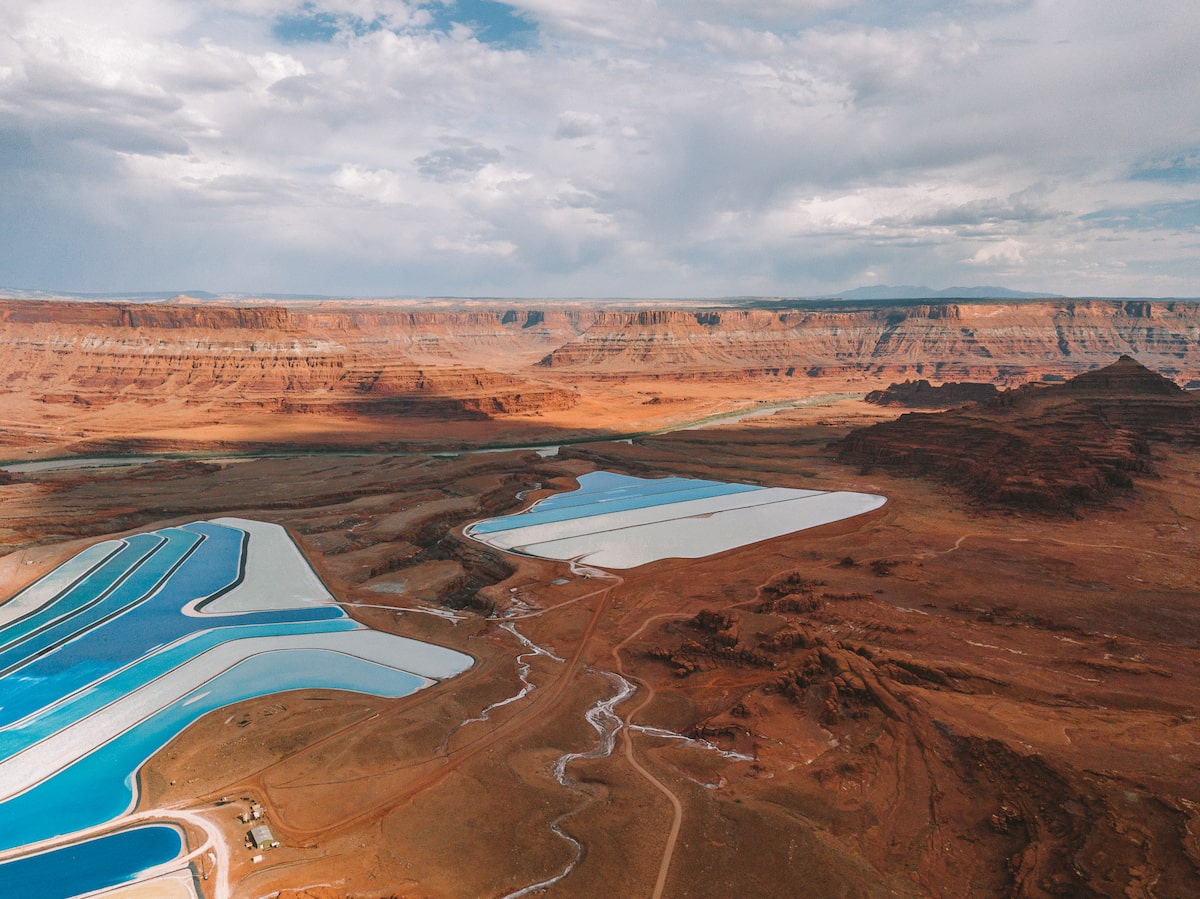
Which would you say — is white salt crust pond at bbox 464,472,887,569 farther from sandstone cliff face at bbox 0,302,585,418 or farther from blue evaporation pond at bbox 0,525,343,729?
sandstone cliff face at bbox 0,302,585,418

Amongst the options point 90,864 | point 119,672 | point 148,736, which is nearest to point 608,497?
point 119,672

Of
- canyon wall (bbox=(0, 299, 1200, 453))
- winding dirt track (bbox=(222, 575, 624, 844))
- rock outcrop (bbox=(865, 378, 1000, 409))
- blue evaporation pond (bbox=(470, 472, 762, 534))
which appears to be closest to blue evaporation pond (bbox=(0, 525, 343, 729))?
winding dirt track (bbox=(222, 575, 624, 844))

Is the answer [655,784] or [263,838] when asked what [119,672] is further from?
[655,784]

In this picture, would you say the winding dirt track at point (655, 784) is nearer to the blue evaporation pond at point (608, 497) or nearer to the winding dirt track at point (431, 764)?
the winding dirt track at point (431, 764)

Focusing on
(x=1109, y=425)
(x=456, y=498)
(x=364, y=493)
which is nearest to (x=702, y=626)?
(x=456, y=498)

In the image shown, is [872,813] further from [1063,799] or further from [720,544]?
[720,544]

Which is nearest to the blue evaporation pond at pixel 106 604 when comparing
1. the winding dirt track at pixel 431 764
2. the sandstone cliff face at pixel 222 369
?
the winding dirt track at pixel 431 764
